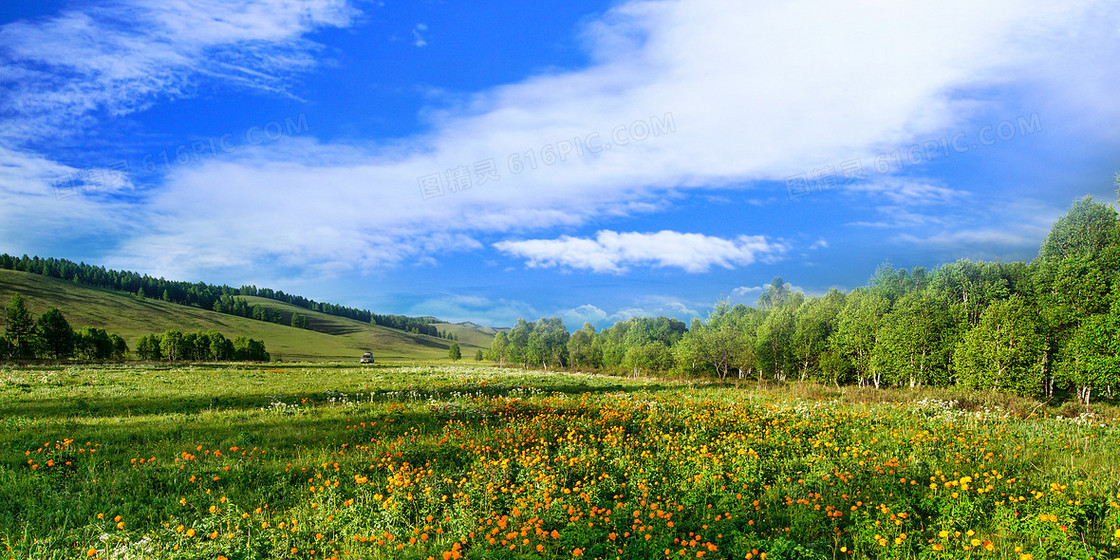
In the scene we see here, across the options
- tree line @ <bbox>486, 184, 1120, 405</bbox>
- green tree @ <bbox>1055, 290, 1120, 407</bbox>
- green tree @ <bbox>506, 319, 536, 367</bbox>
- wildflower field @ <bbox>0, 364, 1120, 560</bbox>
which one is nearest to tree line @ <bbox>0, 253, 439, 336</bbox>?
green tree @ <bbox>506, 319, 536, 367</bbox>

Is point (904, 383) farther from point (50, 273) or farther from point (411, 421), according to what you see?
point (50, 273)

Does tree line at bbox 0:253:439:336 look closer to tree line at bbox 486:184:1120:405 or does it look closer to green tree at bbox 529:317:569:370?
green tree at bbox 529:317:569:370

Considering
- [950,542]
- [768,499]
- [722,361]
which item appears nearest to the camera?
[950,542]

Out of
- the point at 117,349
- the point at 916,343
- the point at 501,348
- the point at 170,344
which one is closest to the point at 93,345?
the point at 117,349

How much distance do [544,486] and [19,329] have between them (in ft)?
336

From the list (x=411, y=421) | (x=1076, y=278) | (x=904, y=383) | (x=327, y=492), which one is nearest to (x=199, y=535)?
(x=327, y=492)

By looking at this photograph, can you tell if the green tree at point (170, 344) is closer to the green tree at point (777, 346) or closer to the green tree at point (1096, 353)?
the green tree at point (777, 346)

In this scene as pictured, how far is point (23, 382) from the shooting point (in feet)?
79.5

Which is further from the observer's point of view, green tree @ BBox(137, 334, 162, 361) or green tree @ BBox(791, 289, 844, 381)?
green tree @ BBox(137, 334, 162, 361)

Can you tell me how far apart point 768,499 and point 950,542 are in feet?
8.00

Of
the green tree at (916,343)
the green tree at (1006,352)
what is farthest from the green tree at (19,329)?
the green tree at (1006,352)

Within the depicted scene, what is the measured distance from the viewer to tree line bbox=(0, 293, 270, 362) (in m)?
70.5

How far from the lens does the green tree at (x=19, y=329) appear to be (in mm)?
69194

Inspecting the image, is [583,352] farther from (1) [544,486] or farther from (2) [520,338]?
(1) [544,486]
